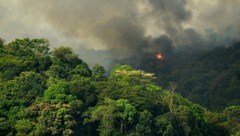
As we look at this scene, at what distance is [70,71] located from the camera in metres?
93.1

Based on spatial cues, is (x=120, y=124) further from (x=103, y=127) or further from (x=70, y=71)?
(x=70, y=71)

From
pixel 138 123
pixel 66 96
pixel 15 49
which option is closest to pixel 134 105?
pixel 138 123

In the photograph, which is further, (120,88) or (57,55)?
(57,55)

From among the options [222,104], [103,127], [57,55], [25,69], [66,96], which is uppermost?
[222,104]

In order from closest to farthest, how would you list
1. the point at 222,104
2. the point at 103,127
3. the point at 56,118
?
the point at 56,118, the point at 103,127, the point at 222,104

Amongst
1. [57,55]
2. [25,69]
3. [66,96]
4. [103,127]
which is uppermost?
[57,55]

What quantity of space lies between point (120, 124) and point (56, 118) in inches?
465

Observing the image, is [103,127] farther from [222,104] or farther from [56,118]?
[222,104]

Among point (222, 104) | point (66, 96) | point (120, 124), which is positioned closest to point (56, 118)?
point (66, 96)

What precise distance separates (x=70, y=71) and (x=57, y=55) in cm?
570

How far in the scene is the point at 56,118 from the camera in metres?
73.1

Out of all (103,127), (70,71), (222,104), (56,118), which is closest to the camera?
(56,118)

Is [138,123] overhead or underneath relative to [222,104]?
underneath

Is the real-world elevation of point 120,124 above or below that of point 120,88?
below
